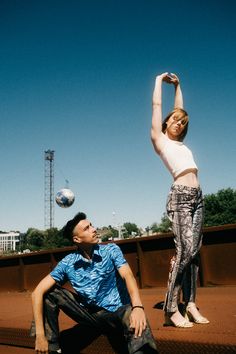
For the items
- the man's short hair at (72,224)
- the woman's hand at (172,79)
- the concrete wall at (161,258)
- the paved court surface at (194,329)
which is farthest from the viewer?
the concrete wall at (161,258)

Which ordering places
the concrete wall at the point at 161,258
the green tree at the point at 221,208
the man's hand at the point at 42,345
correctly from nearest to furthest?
the man's hand at the point at 42,345 → the concrete wall at the point at 161,258 → the green tree at the point at 221,208

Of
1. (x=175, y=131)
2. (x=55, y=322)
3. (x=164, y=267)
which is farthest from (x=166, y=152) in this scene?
(x=164, y=267)

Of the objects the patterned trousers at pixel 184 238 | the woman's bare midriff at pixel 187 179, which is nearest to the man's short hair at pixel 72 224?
the patterned trousers at pixel 184 238

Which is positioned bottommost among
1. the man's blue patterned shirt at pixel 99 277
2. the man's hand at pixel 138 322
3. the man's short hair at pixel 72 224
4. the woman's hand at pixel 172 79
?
the man's hand at pixel 138 322

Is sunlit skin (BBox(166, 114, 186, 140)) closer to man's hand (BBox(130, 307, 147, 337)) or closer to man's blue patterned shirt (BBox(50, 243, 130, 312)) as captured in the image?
man's blue patterned shirt (BBox(50, 243, 130, 312))

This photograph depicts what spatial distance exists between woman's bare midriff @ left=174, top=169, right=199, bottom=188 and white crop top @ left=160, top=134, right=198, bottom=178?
0.03 m

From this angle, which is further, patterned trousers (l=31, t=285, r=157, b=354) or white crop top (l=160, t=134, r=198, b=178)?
white crop top (l=160, t=134, r=198, b=178)

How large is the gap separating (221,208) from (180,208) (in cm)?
5803

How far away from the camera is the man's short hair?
2873mm

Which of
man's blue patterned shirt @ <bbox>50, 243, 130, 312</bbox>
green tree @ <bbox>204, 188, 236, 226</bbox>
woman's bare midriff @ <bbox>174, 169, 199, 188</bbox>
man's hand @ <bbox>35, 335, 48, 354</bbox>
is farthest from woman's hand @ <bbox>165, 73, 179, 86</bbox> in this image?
green tree @ <bbox>204, 188, 236, 226</bbox>

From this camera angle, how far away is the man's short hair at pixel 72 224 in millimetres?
2873

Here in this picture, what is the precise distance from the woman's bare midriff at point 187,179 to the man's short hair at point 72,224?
2.99 feet

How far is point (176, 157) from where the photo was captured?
291 cm

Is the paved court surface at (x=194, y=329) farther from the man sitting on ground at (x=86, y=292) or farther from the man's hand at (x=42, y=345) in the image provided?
the man's hand at (x=42, y=345)
